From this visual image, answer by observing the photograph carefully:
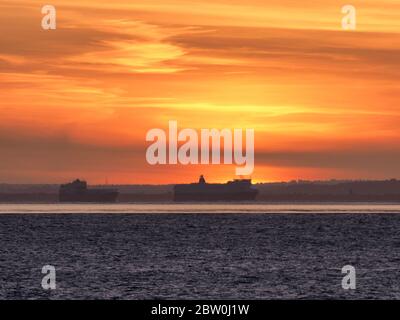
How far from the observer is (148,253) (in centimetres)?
10069

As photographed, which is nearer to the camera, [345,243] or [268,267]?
[268,267]

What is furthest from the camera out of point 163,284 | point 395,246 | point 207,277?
point 395,246

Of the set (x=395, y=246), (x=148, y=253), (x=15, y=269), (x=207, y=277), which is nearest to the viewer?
(x=207, y=277)
